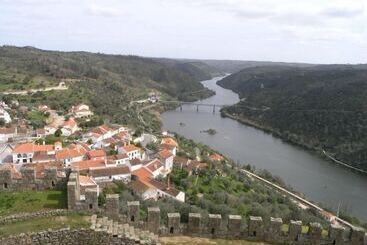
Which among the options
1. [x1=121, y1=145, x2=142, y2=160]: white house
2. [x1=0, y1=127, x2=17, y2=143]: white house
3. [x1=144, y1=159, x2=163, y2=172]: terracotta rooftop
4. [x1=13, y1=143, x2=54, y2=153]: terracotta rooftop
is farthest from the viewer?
[x1=0, y1=127, x2=17, y2=143]: white house

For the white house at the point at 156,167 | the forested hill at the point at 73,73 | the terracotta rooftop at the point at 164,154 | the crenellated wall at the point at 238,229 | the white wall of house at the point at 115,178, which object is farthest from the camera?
the forested hill at the point at 73,73

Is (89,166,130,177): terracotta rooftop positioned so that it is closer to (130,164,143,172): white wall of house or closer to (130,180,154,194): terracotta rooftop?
(130,164,143,172): white wall of house

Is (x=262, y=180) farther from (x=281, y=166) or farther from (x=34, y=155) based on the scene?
(x=34, y=155)

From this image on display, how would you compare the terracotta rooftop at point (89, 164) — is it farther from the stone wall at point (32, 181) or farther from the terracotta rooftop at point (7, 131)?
the stone wall at point (32, 181)

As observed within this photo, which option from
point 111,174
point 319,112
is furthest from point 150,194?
point 319,112

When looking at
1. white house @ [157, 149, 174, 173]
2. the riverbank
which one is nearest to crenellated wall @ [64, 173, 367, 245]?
white house @ [157, 149, 174, 173]

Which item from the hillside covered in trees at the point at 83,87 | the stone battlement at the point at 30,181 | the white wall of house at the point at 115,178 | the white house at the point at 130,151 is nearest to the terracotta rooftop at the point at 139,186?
the white wall of house at the point at 115,178
